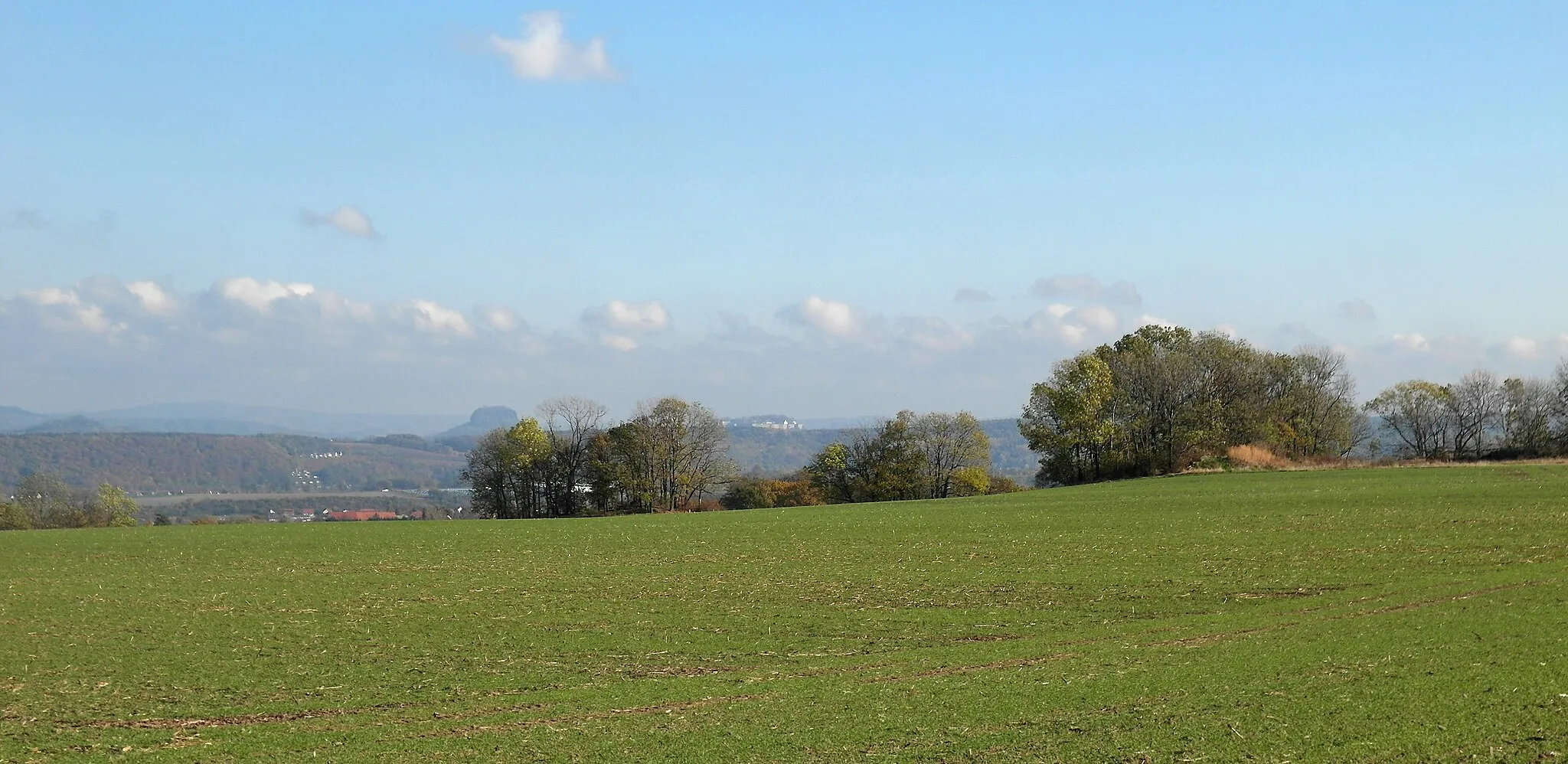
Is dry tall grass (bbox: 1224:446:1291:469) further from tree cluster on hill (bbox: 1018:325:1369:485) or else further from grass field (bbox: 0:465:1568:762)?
grass field (bbox: 0:465:1568:762)

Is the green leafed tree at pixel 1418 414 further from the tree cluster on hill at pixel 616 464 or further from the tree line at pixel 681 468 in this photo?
the tree cluster on hill at pixel 616 464

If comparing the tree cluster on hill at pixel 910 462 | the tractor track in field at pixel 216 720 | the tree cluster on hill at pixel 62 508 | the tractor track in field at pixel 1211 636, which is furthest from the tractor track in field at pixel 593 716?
the tree cluster on hill at pixel 62 508

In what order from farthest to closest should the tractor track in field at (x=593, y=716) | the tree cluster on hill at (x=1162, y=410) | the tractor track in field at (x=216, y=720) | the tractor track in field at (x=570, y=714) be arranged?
1. the tree cluster on hill at (x=1162, y=410)
2. the tractor track in field at (x=216, y=720)
3. the tractor track in field at (x=570, y=714)
4. the tractor track in field at (x=593, y=716)

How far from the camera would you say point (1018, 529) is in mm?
40062

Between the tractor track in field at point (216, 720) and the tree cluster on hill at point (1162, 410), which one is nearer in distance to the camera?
the tractor track in field at point (216, 720)

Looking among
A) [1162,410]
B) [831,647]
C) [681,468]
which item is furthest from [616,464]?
[831,647]

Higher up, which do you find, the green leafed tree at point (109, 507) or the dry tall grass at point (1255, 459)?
the dry tall grass at point (1255, 459)

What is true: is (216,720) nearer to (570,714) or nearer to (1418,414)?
(570,714)

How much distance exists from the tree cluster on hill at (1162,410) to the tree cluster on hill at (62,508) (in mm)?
78559

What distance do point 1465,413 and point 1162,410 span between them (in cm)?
4727

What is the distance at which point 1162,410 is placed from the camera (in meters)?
88.8

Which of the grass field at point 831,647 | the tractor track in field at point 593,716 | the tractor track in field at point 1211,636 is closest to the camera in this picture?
the grass field at point 831,647

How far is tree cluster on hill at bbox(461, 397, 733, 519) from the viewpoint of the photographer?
97.2 meters

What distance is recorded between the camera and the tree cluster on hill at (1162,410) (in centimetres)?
8531
